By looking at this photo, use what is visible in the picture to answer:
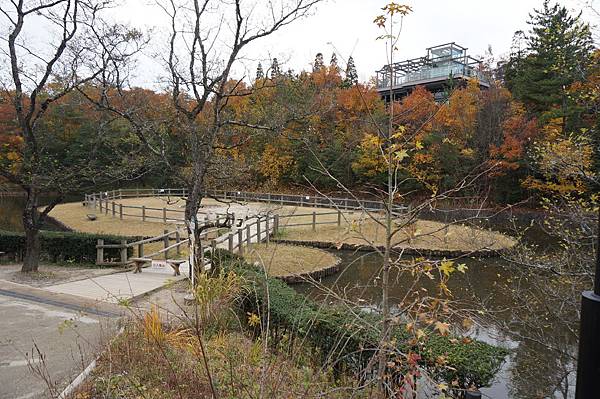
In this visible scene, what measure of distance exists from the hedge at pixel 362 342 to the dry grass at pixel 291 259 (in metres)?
5.85

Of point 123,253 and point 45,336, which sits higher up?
point 123,253

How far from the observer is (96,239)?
38.8 feet

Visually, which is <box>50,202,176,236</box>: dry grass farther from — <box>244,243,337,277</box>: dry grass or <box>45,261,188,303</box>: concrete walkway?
<box>45,261,188,303</box>: concrete walkway

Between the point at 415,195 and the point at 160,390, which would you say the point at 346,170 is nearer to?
the point at 415,195

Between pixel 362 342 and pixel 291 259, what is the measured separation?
9411 millimetres

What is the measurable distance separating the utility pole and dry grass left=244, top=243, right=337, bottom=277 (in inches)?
420

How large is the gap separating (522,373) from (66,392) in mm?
6336

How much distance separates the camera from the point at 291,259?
13.8 meters

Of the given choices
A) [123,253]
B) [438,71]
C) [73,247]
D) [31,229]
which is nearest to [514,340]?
[123,253]

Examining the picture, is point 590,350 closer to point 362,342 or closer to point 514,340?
point 362,342

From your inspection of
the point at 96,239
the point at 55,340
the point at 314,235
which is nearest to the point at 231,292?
the point at 55,340

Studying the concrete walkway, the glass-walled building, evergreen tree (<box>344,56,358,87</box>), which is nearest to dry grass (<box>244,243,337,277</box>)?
the concrete walkway

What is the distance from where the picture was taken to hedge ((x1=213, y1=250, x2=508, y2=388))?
167 inches

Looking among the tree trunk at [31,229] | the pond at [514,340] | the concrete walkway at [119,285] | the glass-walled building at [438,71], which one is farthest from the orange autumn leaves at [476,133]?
the tree trunk at [31,229]
